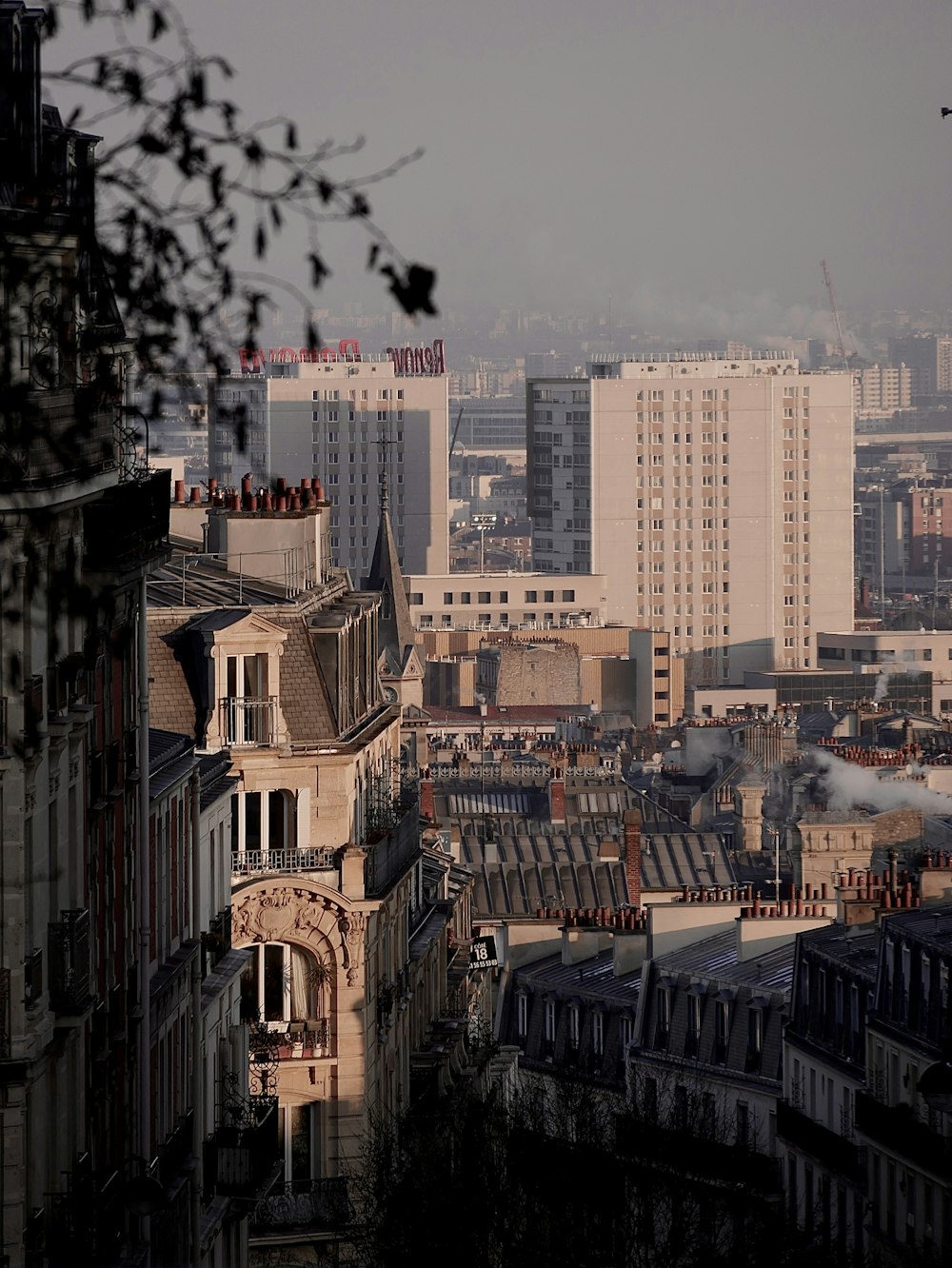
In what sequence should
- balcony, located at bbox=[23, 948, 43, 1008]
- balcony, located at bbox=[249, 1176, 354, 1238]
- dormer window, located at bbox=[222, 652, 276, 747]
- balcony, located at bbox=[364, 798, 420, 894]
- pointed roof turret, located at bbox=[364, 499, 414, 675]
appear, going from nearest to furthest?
balcony, located at bbox=[23, 948, 43, 1008] < balcony, located at bbox=[249, 1176, 354, 1238] < dormer window, located at bbox=[222, 652, 276, 747] < balcony, located at bbox=[364, 798, 420, 894] < pointed roof turret, located at bbox=[364, 499, 414, 675]

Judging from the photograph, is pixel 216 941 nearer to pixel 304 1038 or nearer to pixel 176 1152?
pixel 176 1152

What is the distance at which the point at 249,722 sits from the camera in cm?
4200

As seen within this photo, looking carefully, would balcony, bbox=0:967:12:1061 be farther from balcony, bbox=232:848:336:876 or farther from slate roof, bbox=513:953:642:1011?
slate roof, bbox=513:953:642:1011

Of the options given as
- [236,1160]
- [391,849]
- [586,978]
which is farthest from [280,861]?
[586,978]

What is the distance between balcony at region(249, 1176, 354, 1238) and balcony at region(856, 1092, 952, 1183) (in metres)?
10.2

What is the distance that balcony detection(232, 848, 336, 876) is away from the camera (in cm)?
4225

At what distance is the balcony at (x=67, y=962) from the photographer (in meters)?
23.9

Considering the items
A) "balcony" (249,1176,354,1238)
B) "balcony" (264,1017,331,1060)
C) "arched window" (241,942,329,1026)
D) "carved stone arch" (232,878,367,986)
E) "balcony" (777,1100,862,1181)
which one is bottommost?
"balcony" (777,1100,862,1181)

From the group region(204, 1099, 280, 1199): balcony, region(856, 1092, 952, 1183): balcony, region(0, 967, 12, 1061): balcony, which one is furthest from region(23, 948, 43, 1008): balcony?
region(856, 1092, 952, 1183): balcony

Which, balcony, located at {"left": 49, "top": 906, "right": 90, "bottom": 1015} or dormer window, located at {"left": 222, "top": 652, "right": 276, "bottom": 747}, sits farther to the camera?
dormer window, located at {"left": 222, "top": 652, "right": 276, "bottom": 747}

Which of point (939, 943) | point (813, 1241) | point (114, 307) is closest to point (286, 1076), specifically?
point (813, 1241)

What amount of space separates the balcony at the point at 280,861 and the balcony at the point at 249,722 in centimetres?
153

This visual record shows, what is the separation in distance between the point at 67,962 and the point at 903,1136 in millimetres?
27761

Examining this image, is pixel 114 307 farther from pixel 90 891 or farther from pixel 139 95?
pixel 139 95
